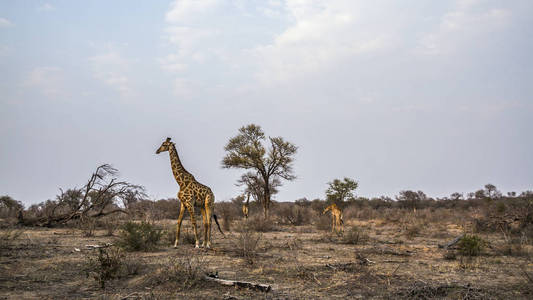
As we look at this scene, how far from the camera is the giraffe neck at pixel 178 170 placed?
1153 centimetres

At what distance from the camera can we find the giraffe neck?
11.5 m

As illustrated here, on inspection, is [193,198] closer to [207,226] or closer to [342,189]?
[207,226]

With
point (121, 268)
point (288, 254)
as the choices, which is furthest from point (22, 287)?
point (288, 254)

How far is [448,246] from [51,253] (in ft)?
36.8

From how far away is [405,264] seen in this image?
915 cm

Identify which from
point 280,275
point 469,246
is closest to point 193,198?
point 280,275

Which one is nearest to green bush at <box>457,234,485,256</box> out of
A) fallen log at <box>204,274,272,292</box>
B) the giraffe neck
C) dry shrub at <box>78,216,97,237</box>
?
fallen log at <box>204,274,272,292</box>

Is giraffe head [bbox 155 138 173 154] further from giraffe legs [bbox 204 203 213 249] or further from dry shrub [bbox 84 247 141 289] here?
dry shrub [bbox 84 247 141 289]

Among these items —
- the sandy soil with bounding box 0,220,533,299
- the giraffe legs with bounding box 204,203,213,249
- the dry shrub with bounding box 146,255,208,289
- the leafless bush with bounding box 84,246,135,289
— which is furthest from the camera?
the giraffe legs with bounding box 204,203,213,249

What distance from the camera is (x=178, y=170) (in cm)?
1177

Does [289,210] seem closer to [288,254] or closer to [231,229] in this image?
[231,229]

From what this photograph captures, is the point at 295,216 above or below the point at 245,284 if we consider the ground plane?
above

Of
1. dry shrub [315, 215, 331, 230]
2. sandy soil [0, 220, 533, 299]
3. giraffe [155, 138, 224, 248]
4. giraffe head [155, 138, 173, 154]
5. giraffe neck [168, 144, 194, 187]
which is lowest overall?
sandy soil [0, 220, 533, 299]

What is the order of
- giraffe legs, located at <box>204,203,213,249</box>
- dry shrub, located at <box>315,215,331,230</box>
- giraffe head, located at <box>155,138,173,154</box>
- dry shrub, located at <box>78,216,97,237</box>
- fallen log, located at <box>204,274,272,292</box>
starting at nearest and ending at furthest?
fallen log, located at <box>204,274,272,292</box>, giraffe legs, located at <box>204,203,213,249</box>, giraffe head, located at <box>155,138,173,154</box>, dry shrub, located at <box>78,216,97,237</box>, dry shrub, located at <box>315,215,331,230</box>
